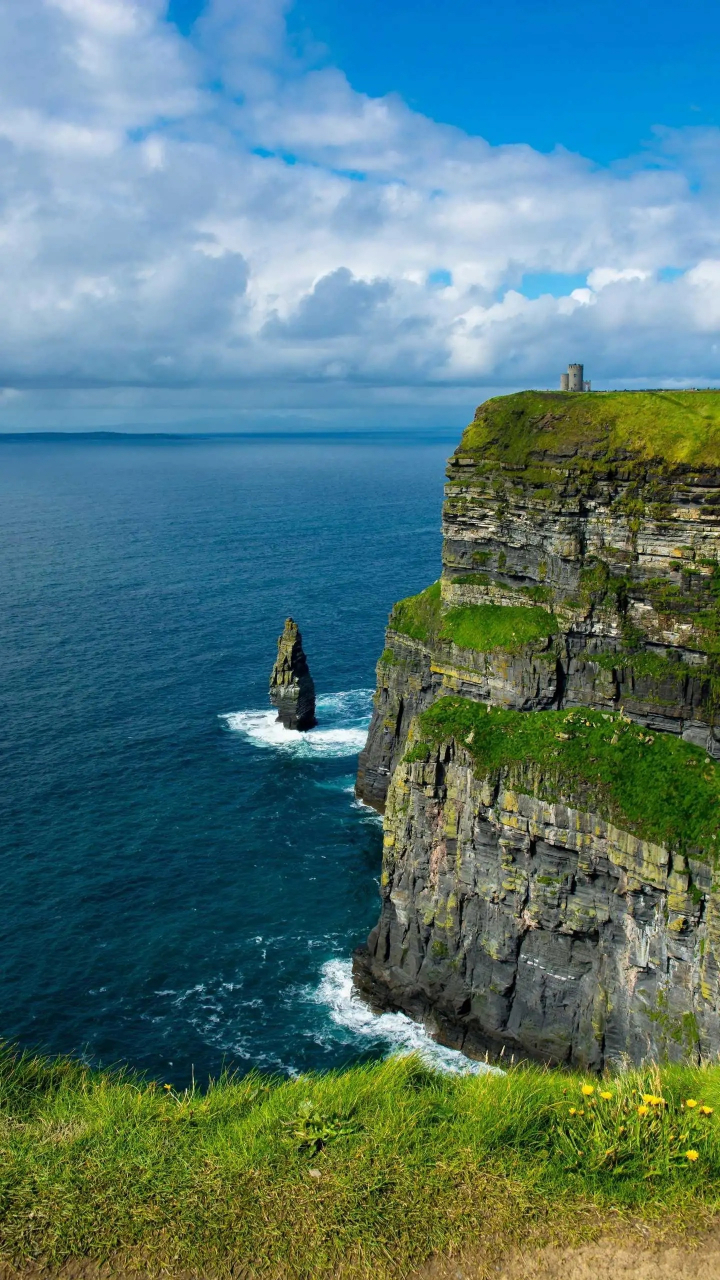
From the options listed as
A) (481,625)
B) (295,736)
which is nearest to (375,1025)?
(481,625)

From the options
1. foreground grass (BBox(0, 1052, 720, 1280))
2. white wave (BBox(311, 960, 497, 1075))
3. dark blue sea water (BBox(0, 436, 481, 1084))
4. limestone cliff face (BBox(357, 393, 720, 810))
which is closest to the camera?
foreground grass (BBox(0, 1052, 720, 1280))

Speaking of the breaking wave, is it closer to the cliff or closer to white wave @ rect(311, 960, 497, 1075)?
the cliff

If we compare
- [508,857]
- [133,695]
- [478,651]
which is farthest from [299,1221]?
[133,695]

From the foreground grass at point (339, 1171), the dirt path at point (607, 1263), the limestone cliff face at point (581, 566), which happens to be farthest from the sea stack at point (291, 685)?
the dirt path at point (607, 1263)

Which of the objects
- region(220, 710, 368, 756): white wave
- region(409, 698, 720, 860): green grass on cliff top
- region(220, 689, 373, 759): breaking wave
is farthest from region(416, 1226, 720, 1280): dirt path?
region(220, 710, 368, 756): white wave

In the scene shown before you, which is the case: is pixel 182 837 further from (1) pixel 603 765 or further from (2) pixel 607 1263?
(2) pixel 607 1263

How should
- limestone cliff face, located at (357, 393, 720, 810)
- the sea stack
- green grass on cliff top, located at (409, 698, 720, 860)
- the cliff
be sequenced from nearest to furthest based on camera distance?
green grass on cliff top, located at (409, 698, 720, 860) < the cliff < limestone cliff face, located at (357, 393, 720, 810) < the sea stack

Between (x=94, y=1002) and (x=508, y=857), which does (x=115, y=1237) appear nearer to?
(x=508, y=857)

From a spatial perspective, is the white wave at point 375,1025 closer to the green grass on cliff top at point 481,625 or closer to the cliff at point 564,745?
the cliff at point 564,745
